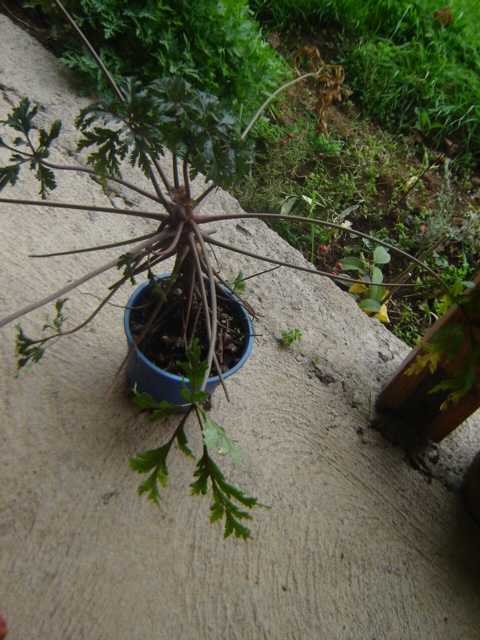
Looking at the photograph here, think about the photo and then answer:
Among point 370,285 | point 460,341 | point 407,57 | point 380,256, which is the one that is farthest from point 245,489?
point 407,57

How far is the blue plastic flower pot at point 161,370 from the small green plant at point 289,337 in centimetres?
32

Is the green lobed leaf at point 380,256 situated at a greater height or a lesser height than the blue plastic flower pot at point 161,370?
greater

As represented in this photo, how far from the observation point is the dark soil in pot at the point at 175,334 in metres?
1.37

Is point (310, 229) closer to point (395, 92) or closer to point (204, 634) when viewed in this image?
point (395, 92)

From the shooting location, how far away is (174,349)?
4.55 ft

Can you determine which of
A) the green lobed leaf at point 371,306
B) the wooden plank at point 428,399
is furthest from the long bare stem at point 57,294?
the green lobed leaf at point 371,306

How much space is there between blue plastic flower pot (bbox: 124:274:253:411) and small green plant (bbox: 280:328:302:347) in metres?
0.32

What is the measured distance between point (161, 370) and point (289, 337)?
568mm

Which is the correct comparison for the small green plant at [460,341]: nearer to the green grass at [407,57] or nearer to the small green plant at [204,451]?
the small green plant at [204,451]

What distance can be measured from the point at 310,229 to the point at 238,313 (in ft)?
3.33

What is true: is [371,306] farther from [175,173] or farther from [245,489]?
[175,173]

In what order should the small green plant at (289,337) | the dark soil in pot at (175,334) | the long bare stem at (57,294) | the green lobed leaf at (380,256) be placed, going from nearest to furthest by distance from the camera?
the long bare stem at (57,294), the dark soil in pot at (175,334), the small green plant at (289,337), the green lobed leaf at (380,256)

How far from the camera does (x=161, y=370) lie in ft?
4.25

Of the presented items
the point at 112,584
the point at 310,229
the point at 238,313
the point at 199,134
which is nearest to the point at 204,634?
the point at 112,584
